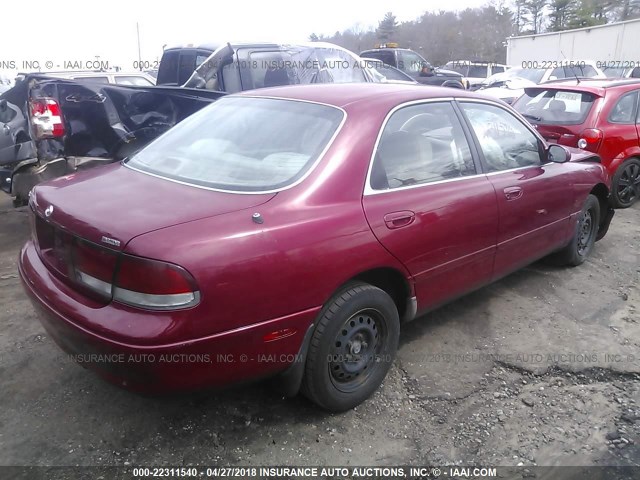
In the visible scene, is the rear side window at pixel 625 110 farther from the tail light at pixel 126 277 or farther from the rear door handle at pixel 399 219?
the tail light at pixel 126 277

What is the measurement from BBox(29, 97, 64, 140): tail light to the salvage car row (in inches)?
96.6

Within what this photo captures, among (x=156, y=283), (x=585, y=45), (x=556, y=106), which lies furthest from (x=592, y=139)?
(x=585, y=45)

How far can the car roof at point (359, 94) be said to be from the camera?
2977 millimetres

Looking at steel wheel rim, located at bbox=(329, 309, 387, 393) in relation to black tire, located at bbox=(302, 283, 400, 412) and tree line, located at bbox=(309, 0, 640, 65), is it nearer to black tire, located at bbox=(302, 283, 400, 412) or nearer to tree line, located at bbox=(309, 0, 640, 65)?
black tire, located at bbox=(302, 283, 400, 412)

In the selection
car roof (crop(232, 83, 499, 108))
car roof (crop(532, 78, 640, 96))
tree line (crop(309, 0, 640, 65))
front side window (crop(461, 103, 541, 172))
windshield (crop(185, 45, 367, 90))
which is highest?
tree line (crop(309, 0, 640, 65))

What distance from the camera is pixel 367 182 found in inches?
106

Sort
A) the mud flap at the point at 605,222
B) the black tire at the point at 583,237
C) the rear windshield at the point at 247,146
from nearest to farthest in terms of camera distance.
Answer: the rear windshield at the point at 247,146
the black tire at the point at 583,237
the mud flap at the point at 605,222

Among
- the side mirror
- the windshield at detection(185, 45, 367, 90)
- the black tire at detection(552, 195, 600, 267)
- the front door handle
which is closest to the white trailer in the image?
the windshield at detection(185, 45, 367, 90)

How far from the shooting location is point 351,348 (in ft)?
9.05

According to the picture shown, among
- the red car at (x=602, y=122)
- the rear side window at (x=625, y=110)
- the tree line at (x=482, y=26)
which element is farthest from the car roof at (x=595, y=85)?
the tree line at (x=482, y=26)

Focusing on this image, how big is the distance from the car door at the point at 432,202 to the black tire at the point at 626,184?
13.0 feet

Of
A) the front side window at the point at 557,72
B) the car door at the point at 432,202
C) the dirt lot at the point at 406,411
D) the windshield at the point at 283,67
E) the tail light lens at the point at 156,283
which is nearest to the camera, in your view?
the tail light lens at the point at 156,283

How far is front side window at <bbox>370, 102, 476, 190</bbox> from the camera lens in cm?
286

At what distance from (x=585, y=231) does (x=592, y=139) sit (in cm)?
182
